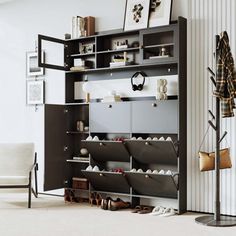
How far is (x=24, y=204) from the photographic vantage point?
630cm

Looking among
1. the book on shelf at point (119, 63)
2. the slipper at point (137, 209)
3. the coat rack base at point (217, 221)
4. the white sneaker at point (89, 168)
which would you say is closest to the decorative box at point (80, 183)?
the white sneaker at point (89, 168)

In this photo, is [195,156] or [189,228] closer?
[189,228]

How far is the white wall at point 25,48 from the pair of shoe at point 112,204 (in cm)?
170

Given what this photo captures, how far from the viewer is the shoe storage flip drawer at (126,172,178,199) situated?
220 inches

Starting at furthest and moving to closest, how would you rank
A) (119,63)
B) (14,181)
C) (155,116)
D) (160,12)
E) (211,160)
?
(119,63)
(14,181)
(160,12)
(155,116)
(211,160)

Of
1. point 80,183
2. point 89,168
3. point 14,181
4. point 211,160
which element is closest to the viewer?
point 211,160

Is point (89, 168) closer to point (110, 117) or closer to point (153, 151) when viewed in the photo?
point (110, 117)

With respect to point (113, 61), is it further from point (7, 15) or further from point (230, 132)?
point (7, 15)

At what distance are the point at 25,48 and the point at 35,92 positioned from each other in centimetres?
80

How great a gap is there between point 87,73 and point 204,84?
6.18 feet

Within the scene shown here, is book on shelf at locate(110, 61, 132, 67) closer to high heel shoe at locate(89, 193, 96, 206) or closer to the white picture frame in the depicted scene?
the white picture frame

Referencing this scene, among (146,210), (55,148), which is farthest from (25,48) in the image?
(146,210)

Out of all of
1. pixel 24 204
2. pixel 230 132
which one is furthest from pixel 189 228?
pixel 24 204

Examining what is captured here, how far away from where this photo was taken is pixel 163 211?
18.5ft
